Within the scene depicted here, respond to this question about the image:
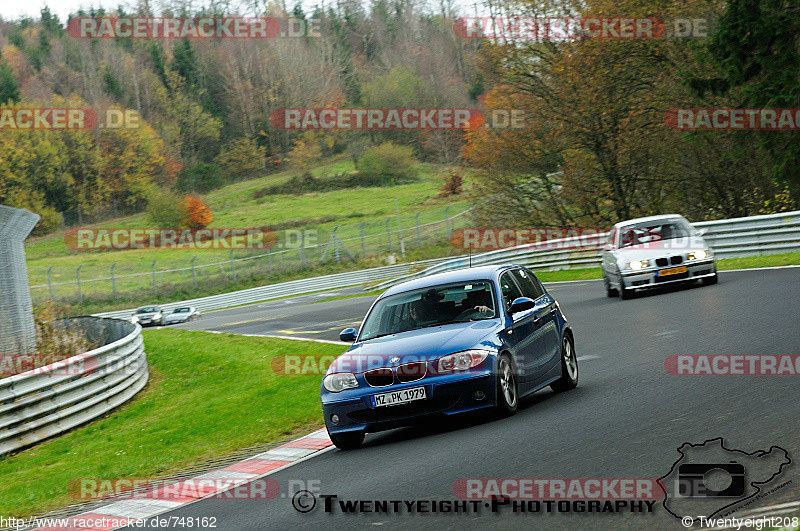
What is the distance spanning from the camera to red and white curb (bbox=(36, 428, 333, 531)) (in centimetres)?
809

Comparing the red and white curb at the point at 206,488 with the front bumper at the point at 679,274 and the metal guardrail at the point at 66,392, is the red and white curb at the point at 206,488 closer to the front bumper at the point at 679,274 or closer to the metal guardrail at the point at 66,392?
the metal guardrail at the point at 66,392

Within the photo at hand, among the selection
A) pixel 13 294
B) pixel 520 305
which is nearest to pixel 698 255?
pixel 520 305

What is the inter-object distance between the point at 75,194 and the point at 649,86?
7332 centimetres

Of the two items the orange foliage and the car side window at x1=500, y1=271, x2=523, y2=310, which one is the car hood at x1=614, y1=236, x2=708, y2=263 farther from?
the orange foliage

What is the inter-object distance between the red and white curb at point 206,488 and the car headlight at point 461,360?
5.37ft

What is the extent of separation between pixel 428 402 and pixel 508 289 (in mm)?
2102

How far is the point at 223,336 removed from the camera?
86.6 feet

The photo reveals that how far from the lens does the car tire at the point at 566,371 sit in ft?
36.2

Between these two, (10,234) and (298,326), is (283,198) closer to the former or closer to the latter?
(298,326)

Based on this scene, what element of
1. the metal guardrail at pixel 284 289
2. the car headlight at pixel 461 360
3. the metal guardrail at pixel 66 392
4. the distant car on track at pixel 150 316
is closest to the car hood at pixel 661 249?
the metal guardrail at pixel 66 392

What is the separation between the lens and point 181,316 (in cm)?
4841

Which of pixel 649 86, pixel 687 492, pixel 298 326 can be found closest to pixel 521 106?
pixel 649 86

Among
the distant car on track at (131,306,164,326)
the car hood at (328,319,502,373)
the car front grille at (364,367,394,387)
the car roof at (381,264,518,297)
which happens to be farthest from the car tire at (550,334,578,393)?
the distant car on track at (131,306,164,326)

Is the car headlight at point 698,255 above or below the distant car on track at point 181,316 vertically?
above
